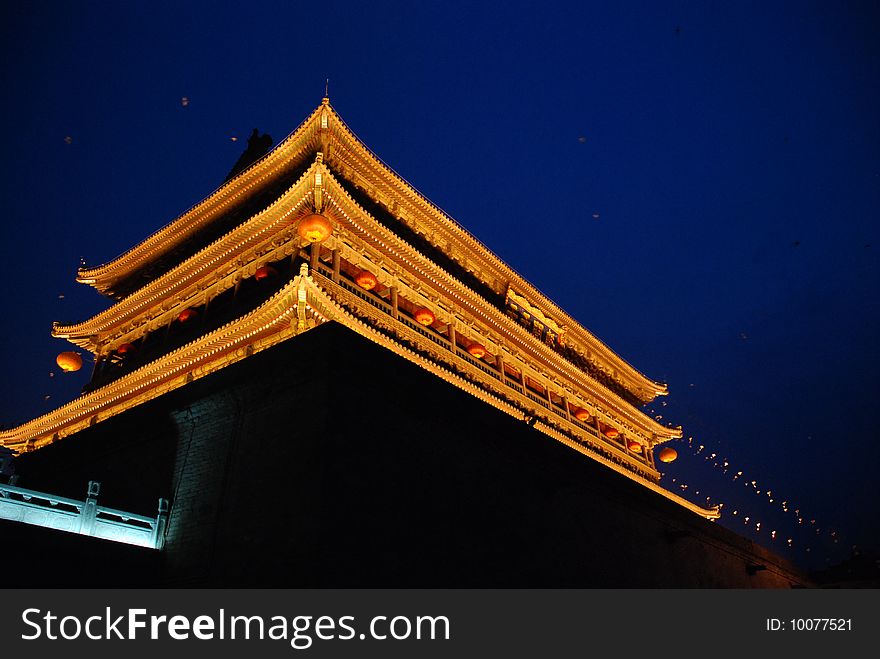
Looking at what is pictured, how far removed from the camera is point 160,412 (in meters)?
9.09

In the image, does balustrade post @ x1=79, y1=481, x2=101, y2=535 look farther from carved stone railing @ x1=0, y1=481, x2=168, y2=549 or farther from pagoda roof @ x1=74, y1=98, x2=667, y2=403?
pagoda roof @ x1=74, y1=98, x2=667, y2=403

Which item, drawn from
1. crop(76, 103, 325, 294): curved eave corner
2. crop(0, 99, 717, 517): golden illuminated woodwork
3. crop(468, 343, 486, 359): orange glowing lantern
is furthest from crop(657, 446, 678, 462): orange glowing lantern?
crop(76, 103, 325, 294): curved eave corner

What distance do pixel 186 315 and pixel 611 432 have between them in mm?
14343

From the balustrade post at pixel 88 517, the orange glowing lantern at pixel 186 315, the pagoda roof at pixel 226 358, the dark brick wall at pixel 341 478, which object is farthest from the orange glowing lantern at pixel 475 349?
the balustrade post at pixel 88 517

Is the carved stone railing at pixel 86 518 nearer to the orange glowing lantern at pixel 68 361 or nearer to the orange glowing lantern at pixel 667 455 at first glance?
the orange glowing lantern at pixel 68 361

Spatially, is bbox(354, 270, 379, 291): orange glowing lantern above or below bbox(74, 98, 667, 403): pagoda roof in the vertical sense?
below

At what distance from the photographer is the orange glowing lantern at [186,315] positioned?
14.5 m

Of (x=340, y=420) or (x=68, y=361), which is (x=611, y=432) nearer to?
(x=340, y=420)

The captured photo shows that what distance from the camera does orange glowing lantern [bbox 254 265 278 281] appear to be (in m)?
12.8

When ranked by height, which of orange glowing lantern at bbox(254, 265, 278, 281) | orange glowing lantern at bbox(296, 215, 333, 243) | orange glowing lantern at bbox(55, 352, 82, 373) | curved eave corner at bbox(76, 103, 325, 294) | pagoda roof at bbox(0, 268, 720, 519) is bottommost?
pagoda roof at bbox(0, 268, 720, 519)

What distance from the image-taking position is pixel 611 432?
20906 millimetres

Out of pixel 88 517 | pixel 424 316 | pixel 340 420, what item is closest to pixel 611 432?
pixel 424 316

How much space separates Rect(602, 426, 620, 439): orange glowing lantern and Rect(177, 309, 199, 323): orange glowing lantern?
13694mm
